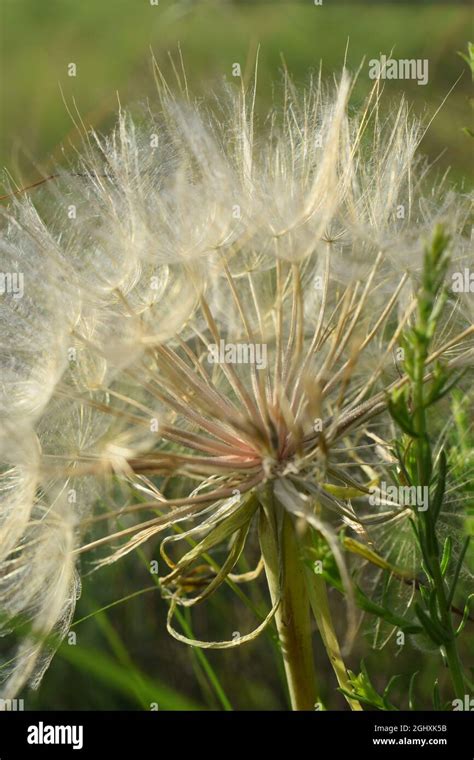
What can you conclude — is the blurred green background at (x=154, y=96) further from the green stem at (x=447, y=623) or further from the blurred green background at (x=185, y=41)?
the green stem at (x=447, y=623)

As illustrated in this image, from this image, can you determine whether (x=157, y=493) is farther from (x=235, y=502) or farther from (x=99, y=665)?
(x=99, y=665)

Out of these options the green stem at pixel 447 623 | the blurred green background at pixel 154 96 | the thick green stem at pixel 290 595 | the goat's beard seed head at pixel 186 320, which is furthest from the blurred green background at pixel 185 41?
the green stem at pixel 447 623

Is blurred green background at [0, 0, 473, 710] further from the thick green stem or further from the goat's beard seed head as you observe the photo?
the thick green stem

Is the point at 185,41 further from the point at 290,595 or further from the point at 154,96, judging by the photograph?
the point at 290,595

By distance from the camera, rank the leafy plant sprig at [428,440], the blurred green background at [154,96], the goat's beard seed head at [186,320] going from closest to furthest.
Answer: the leafy plant sprig at [428,440] → the goat's beard seed head at [186,320] → the blurred green background at [154,96]
